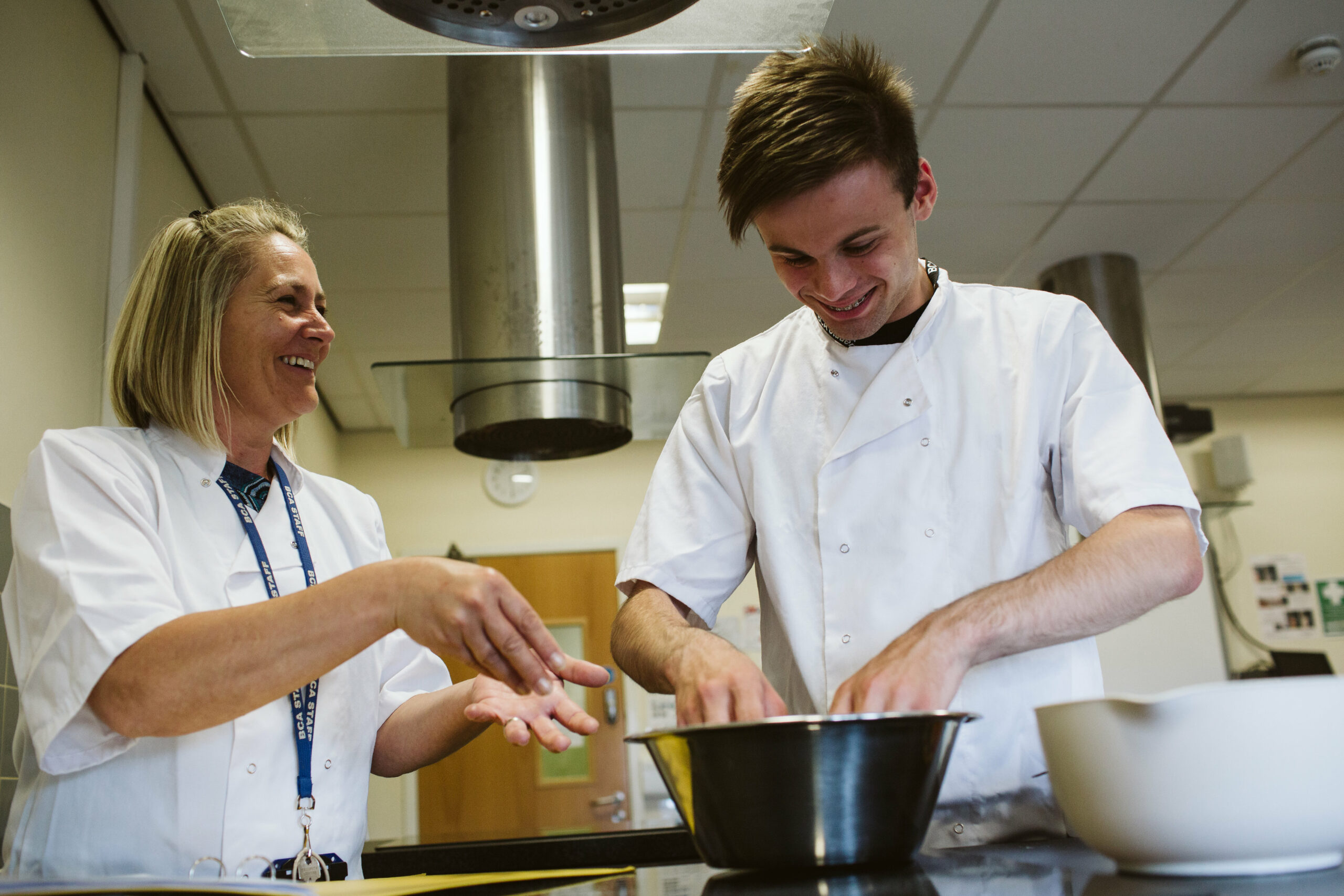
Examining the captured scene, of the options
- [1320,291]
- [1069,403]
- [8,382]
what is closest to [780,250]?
[1069,403]

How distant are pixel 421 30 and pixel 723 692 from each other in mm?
717

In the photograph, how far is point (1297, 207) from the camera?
338 centimetres

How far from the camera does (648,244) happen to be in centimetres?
340

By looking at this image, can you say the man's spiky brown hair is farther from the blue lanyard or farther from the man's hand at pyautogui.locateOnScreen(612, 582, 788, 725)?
the blue lanyard

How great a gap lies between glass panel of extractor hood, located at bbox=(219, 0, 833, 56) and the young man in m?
0.07

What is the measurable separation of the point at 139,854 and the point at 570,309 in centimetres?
138

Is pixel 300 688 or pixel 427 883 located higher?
pixel 300 688

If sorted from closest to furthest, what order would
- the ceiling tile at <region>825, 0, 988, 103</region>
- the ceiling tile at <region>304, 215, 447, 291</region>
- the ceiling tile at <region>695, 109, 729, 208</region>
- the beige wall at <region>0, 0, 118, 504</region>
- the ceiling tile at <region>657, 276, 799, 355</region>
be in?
the beige wall at <region>0, 0, 118, 504</region> < the ceiling tile at <region>825, 0, 988, 103</region> < the ceiling tile at <region>695, 109, 729, 208</region> < the ceiling tile at <region>304, 215, 447, 291</region> < the ceiling tile at <region>657, 276, 799, 355</region>

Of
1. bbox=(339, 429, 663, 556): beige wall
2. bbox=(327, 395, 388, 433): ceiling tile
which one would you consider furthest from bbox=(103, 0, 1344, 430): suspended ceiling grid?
bbox=(339, 429, 663, 556): beige wall

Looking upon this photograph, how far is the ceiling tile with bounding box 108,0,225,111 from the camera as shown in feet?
7.36

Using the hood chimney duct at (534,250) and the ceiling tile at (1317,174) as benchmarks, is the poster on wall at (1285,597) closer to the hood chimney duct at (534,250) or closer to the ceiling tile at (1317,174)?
the ceiling tile at (1317,174)

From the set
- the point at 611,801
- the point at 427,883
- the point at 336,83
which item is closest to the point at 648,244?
the point at 336,83

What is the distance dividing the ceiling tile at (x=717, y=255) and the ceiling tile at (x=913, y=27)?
2.69 ft

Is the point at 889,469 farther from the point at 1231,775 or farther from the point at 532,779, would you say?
the point at 532,779
